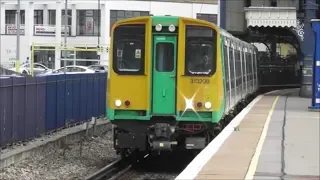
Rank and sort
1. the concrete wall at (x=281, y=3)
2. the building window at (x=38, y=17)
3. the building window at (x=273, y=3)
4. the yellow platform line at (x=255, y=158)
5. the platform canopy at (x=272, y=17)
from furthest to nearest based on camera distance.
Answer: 1. the building window at (x=38, y=17)
2. the building window at (x=273, y=3)
3. the concrete wall at (x=281, y=3)
4. the platform canopy at (x=272, y=17)
5. the yellow platform line at (x=255, y=158)

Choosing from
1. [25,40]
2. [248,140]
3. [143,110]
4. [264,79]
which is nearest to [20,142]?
[143,110]

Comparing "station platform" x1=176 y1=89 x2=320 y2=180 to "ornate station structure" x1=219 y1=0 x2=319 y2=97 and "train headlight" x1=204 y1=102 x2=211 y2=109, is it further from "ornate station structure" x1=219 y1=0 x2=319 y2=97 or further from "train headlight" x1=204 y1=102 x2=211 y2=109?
"ornate station structure" x1=219 y1=0 x2=319 y2=97

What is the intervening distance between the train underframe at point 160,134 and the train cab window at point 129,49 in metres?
1.14

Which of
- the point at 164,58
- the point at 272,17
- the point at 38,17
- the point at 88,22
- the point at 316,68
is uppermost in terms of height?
the point at 38,17

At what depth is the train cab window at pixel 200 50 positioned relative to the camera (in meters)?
12.6

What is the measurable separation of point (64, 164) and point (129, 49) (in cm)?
310

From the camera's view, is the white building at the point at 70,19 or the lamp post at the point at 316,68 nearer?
the lamp post at the point at 316,68

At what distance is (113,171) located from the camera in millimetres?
13609

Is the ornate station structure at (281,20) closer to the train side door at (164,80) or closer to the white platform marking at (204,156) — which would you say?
the white platform marking at (204,156)

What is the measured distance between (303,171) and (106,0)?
2326 inches

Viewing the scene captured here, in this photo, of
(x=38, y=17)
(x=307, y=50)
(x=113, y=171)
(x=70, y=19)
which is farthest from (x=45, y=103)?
(x=38, y=17)

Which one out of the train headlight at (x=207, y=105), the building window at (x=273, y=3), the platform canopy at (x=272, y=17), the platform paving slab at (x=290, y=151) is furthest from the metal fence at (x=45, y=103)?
the building window at (x=273, y=3)

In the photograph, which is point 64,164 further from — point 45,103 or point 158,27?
point 158,27

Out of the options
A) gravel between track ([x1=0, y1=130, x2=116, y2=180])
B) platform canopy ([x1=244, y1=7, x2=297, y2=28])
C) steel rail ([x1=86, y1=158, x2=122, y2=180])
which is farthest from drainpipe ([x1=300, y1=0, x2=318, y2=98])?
steel rail ([x1=86, y1=158, x2=122, y2=180])
